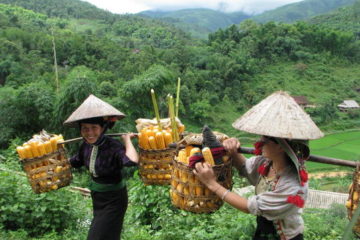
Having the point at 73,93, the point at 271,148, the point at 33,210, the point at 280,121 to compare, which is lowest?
the point at 73,93

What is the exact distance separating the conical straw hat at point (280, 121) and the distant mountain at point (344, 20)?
68197 mm

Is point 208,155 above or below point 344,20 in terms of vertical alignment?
below

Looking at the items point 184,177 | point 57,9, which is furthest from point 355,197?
point 57,9

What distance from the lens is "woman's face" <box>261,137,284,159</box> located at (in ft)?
5.84

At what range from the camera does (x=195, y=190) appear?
6.22 feet

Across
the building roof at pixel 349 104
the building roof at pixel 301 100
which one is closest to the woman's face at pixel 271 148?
the building roof at pixel 301 100

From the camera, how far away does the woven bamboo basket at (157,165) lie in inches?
92.6

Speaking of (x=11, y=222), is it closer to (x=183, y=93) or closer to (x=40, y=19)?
(x=183, y=93)

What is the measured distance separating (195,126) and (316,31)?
31189 millimetres

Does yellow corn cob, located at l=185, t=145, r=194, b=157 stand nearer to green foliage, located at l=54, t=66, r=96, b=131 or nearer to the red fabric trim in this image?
the red fabric trim

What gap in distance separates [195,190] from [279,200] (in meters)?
0.48

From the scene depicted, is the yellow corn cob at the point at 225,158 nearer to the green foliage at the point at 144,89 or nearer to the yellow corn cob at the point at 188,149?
the yellow corn cob at the point at 188,149

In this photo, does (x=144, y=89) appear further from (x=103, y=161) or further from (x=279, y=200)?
(x=279, y=200)

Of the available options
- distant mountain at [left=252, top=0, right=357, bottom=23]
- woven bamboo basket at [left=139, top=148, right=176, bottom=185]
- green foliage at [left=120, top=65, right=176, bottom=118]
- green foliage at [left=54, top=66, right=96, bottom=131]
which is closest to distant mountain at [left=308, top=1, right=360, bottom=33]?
green foliage at [left=120, top=65, right=176, bottom=118]
